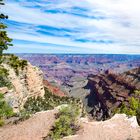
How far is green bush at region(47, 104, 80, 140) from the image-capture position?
30.1 metres

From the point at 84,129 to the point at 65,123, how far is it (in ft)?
5.84

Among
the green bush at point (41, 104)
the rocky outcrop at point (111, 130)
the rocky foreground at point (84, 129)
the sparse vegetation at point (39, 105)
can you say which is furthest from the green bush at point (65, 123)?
the green bush at point (41, 104)

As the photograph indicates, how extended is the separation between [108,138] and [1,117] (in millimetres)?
15277

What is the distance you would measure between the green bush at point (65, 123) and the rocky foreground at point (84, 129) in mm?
633

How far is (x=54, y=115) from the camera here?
33.9 m

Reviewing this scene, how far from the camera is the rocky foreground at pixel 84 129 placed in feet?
96.0

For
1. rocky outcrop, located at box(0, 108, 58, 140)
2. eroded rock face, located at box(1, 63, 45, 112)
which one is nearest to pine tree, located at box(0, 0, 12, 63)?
rocky outcrop, located at box(0, 108, 58, 140)

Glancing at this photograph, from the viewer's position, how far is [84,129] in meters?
30.9

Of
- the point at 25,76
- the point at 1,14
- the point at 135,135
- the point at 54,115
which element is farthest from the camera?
the point at 25,76

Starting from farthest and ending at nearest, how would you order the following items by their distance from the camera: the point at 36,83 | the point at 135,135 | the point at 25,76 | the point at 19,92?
the point at 36,83 < the point at 25,76 < the point at 19,92 < the point at 135,135

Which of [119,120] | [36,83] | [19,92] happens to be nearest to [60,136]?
[119,120]

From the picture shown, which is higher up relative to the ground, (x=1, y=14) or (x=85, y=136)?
(x=1, y=14)

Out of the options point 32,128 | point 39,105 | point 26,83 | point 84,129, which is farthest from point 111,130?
point 26,83

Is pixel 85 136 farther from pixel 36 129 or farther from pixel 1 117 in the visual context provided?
pixel 1 117
